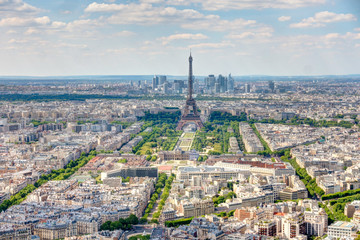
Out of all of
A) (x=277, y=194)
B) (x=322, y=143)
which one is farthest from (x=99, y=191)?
(x=322, y=143)

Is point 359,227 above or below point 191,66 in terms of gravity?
below

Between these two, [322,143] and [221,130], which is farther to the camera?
[221,130]

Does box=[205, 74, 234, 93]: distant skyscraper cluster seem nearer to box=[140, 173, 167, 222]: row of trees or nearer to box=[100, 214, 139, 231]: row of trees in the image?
box=[140, 173, 167, 222]: row of trees

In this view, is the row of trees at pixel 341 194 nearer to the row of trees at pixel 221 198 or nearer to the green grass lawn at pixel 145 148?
the row of trees at pixel 221 198

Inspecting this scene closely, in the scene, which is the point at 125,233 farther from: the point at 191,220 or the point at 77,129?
the point at 77,129

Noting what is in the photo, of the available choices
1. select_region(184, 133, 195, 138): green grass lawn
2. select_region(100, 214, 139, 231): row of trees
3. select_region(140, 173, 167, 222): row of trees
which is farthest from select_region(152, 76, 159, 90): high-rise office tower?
select_region(100, 214, 139, 231): row of trees

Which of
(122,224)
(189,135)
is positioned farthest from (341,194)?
(189,135)

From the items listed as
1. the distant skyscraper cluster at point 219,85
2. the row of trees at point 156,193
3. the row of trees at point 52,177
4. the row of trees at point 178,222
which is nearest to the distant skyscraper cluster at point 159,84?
the distant skyscraper cluster at point 219,85
